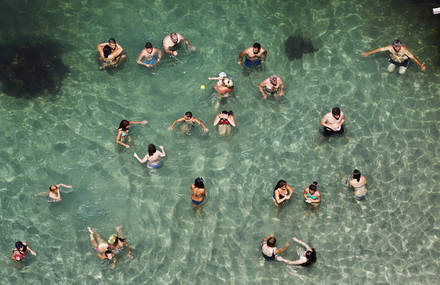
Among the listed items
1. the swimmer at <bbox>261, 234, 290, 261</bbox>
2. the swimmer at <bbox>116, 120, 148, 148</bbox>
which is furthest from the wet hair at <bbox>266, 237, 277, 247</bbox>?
the swimmer at <bbox>116, 120, 148, 148</bbox>

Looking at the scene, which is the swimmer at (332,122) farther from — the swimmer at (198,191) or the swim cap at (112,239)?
the swim cap at (112,239)

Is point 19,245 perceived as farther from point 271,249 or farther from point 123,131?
point 271,249

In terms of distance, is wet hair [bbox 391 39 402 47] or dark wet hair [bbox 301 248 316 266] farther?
wet hair [bbox 391 39 402 47]

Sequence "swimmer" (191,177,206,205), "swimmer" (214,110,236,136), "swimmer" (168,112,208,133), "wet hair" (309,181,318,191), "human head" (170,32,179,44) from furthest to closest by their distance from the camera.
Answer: "human head" (170,32,179,44) < "swimmer" (214,110,236,136) < "swimmer" (168,112,208,133) < "swimmer" (191,177,206,205) < "wet hair" (309,181,318,191)

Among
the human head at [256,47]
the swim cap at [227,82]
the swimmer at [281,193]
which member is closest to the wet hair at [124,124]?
the swim cap at [227,82]

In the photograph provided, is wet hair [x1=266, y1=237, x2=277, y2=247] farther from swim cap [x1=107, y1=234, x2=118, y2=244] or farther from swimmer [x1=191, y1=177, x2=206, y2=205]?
swim cap [x1=107, y1=234, x2=118, y2=244]

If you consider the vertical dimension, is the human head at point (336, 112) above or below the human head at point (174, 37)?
below

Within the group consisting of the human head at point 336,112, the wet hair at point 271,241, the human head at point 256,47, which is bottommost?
the wet hair at point 271,241

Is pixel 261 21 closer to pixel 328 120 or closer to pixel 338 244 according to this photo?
pixel 328 120
